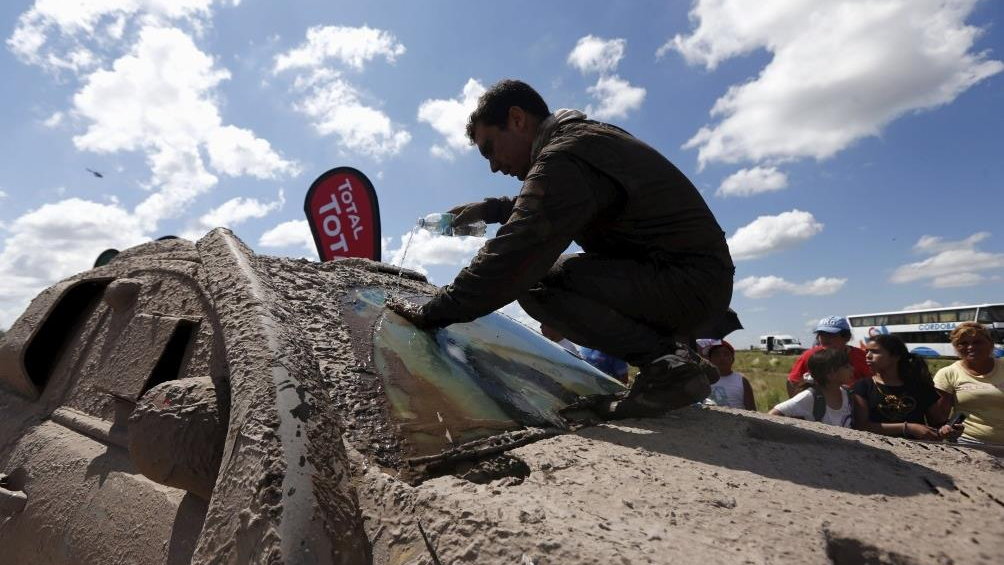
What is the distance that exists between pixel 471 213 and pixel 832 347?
3.56 meters

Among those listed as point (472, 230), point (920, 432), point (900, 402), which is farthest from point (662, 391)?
point (900, 402)

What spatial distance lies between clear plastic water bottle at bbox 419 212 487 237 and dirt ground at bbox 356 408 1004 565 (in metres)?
1.78

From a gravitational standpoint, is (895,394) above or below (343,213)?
below

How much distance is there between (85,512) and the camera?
1380mm

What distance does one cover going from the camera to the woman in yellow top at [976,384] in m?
3.73

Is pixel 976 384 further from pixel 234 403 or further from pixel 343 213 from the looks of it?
pixel 343 213

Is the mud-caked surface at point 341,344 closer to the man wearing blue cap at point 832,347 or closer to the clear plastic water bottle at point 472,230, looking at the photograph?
the clear plastic water bottle at point 472,230

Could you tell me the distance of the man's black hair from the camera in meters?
2.23

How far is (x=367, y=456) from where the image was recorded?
115cm

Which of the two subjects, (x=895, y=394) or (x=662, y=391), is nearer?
(x=662, y=391)

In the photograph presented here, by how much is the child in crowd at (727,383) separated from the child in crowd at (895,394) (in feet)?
2.30

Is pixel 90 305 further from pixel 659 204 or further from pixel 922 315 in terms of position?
pixel 922 315

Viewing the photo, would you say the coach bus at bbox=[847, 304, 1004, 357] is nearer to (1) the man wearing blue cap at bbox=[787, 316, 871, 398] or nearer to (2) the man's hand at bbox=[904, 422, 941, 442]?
(1) the man wearing blue cap at bbox=[787, 316, 871, 398]

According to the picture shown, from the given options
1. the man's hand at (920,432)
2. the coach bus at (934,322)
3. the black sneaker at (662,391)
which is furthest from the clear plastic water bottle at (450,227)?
the coach bus at (934,322)
